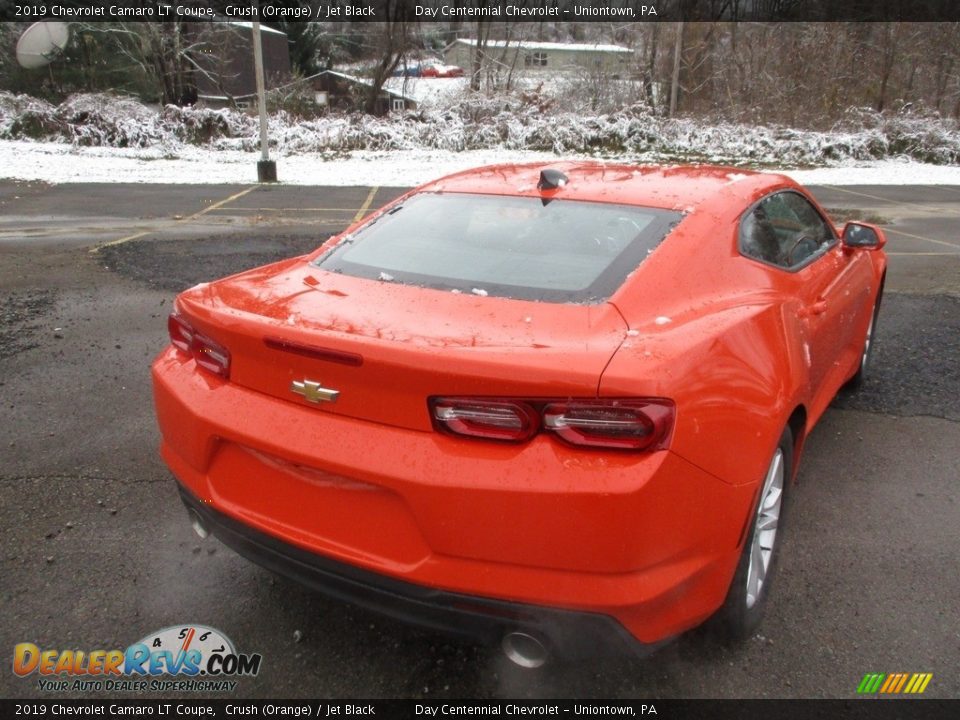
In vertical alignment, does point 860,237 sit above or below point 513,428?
above

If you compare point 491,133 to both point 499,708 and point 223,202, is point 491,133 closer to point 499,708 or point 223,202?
point 223,202

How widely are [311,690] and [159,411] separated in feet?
3.30

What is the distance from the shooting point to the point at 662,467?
5.74ft

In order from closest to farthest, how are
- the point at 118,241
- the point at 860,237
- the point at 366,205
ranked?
the point at 860,237
the point at 118,241
the point at 366,205

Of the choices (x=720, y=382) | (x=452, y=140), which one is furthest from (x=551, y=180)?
(x=452, y=140)

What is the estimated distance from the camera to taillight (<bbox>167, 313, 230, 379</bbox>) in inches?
86.4

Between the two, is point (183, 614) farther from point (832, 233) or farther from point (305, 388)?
point (832, 233)

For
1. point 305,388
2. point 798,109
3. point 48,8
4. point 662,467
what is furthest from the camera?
point 48,8

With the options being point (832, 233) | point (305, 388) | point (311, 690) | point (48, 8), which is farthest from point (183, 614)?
point (48, 8)

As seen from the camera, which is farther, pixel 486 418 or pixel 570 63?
pixel 570 63

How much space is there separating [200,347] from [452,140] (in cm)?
2220

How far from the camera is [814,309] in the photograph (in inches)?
115

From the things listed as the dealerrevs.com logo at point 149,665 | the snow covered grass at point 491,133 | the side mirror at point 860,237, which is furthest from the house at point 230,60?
the dealerrevs.com logo at point 149,665

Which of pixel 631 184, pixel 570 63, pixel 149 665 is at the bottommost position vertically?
pixel 149 665
